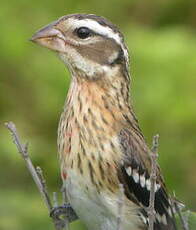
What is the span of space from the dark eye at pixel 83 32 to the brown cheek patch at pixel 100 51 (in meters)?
0.05

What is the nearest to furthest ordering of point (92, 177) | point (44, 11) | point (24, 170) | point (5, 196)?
point (92, 177)
point (5, 196)
point (24, 170)
point (44, 11)

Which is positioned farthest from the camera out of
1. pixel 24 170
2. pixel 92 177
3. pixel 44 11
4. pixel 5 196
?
pixel 44 11

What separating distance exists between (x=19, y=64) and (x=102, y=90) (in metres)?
3.24

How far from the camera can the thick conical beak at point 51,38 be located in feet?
20.3

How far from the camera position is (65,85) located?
8953mm

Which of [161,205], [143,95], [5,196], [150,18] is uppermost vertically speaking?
[150,18]

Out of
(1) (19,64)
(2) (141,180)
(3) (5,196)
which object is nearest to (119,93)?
(2) (141,180)

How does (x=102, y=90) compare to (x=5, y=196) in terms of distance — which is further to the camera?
(x=5, y=196)

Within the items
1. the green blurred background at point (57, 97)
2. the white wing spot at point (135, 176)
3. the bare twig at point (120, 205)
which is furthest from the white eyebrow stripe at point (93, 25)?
the green blurred background at point (57, 97)

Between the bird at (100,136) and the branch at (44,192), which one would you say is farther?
the bird at (100,136)

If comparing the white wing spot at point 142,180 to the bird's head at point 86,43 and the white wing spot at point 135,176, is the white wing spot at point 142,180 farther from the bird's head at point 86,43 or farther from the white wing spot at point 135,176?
the bird's head at point 86,43

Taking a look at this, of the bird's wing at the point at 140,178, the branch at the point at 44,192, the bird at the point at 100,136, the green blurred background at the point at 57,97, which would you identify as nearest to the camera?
the branch at the point at 44,192

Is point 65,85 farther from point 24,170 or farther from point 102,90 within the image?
point 102,90

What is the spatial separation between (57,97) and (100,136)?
304cm
